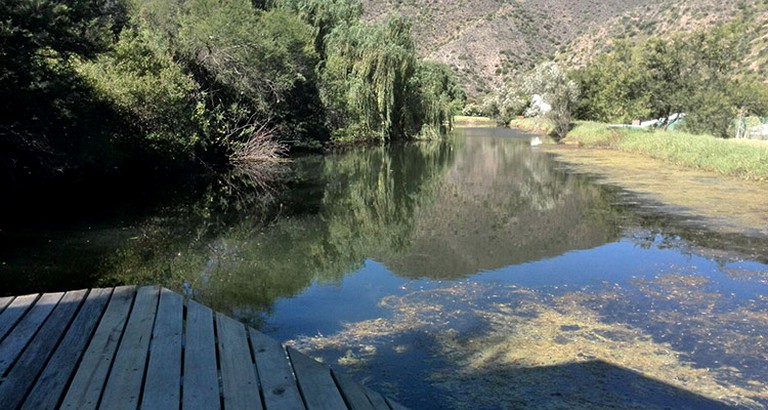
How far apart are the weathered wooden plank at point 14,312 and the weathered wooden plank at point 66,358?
1.03 feet

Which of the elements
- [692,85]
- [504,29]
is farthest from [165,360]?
[504,29]

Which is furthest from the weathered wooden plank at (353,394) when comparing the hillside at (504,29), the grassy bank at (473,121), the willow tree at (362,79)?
the hillside at (504,29)

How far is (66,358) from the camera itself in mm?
2678

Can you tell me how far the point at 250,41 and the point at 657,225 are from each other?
1642cm

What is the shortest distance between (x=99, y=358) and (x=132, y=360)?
0.16 meters

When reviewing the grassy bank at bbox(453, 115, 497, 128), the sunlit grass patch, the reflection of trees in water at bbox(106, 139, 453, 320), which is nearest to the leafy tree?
the sunlit grass patch

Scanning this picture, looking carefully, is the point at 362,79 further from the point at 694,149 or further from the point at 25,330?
the point at 25,330

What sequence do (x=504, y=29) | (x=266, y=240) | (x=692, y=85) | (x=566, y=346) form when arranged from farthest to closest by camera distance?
(x=504, y=29) < (x=692, y=85) < (x=266, y=240) < (x=566, y=346)

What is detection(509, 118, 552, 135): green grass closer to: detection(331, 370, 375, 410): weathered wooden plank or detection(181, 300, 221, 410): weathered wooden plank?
detection(181, 300, 221, 410): weathered wooden plank

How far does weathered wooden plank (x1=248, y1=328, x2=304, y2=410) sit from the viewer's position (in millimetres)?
2293

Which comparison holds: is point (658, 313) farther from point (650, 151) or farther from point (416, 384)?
point (650, 151)

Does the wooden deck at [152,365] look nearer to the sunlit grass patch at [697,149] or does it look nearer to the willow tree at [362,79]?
the sunlit grass patch at [697,149]

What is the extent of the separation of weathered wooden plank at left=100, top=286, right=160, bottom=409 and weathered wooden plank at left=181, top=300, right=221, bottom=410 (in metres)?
0.19

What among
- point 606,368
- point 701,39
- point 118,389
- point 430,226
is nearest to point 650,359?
point 606,368
